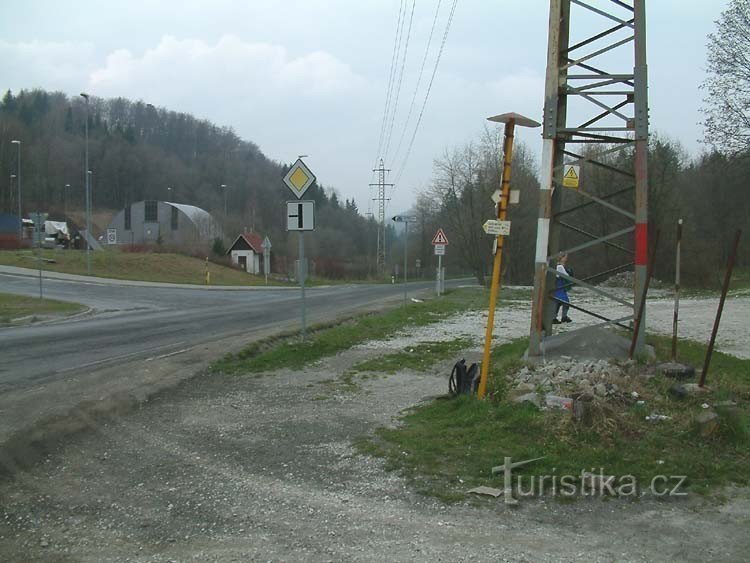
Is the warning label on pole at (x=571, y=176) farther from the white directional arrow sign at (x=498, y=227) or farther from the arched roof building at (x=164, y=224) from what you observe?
the arched roof building at (x=164, y=224)

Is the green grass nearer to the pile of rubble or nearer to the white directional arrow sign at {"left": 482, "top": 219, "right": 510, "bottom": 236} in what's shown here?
the white directional arrow sign at {"left": 482, "top": 219, "right": 510, "bottom": 236}

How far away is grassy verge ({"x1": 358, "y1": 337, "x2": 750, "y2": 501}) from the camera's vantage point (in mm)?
5422

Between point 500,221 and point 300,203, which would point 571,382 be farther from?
point 300,203

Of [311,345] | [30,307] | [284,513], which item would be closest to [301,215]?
[311,345]

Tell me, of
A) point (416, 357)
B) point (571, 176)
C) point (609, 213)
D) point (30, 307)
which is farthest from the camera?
point (609, 213)

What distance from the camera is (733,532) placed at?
4430mm

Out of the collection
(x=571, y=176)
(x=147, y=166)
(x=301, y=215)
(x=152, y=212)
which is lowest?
(x=301, y=215)

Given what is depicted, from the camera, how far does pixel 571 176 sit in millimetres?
9305

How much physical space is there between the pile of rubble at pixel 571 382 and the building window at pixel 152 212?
9003cm

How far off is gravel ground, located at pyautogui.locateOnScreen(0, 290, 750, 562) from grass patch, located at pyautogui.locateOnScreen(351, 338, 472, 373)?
13.0ft

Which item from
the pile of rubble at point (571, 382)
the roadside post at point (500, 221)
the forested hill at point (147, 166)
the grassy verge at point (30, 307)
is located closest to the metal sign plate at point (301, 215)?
the roadside post at point (500, 221)

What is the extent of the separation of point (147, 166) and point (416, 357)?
11264 cm

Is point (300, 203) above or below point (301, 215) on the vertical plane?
above

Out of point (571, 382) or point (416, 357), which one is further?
point (416, 357)
